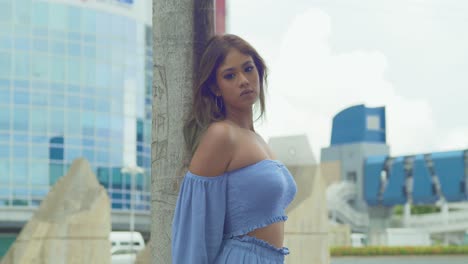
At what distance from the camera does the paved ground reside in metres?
33.2

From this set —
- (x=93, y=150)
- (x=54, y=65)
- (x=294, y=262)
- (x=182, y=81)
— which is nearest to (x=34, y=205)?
(x=93, y=150)

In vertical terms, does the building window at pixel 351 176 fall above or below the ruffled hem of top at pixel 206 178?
below

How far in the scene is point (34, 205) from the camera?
47.3 metres

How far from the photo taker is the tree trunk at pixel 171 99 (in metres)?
3.30

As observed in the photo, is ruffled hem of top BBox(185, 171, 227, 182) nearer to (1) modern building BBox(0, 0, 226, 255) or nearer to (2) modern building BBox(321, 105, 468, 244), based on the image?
(1) modern building BBox(0, 0, 226, 255)

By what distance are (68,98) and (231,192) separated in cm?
4791

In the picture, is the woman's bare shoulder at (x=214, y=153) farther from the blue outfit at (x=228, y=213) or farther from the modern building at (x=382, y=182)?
the modern building at (x=382, y=182)

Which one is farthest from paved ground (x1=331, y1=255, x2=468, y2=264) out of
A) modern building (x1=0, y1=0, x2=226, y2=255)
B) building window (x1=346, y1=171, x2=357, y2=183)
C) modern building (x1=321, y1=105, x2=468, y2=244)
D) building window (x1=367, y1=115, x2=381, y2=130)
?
building window (x1=367, y1=115, x2=381, y2=130)

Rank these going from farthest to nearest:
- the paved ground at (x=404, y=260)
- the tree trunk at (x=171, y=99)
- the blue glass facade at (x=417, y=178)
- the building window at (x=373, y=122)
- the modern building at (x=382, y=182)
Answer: the building window at (x=373, y=122) → the modern building at (x=382, y=182) → the blue glass facade at (x=417, y=178) → the paved ground at (x=404, y=260) → the tree trunk at (x=171, y=99)

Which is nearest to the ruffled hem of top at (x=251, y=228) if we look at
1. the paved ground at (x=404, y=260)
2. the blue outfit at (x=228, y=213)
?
the blue outfit at (x=228, y=213)

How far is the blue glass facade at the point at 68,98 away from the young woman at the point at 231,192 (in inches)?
1798

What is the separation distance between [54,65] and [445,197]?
3399cm

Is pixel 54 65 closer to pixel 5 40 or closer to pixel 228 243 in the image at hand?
pixel 5 40

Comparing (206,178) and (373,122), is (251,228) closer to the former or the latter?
(206,178)
